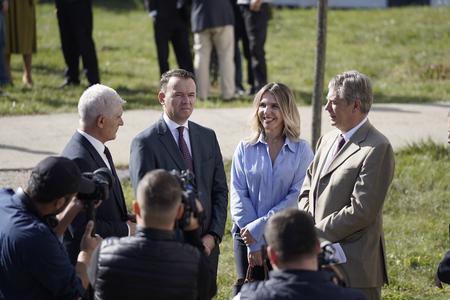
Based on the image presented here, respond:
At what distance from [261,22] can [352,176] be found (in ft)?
25.9

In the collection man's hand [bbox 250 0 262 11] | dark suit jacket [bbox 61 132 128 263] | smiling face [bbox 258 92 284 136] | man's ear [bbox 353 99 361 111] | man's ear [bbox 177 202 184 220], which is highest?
man's hand [bbox 250 0 262 11]

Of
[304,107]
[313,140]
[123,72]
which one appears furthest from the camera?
[123,72]

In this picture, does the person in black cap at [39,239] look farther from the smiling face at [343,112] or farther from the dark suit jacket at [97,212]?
the smiling face at [343,112]

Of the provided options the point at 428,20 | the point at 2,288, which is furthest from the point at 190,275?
the point at 428,20

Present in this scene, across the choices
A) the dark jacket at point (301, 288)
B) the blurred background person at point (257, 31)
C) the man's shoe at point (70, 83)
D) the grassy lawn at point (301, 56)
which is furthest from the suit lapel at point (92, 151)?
the man's shoe at point (70, 83)

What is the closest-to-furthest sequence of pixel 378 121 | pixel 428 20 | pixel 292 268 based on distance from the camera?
pixel 292 268, pixel 378 121, pixel 428 20

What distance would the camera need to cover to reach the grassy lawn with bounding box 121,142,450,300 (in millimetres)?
8261

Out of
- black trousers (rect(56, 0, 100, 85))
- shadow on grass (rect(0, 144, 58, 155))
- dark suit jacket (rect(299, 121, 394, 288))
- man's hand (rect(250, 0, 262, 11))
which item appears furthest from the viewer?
black trousers (rect(56, 0, 100, 85))

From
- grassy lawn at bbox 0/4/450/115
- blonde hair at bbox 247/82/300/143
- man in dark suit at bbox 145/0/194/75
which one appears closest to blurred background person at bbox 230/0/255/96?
grassy lawn at bbox 0/4/450/115

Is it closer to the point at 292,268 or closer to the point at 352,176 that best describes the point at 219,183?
the point at 352,176

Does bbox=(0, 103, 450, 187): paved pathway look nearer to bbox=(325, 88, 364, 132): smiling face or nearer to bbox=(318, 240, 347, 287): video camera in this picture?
bbox=(325, 88, 364, 132): smiling face

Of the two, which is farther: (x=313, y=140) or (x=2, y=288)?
(x=313, y=140)

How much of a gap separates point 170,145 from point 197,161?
0.76 feet

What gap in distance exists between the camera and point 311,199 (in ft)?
21.6
